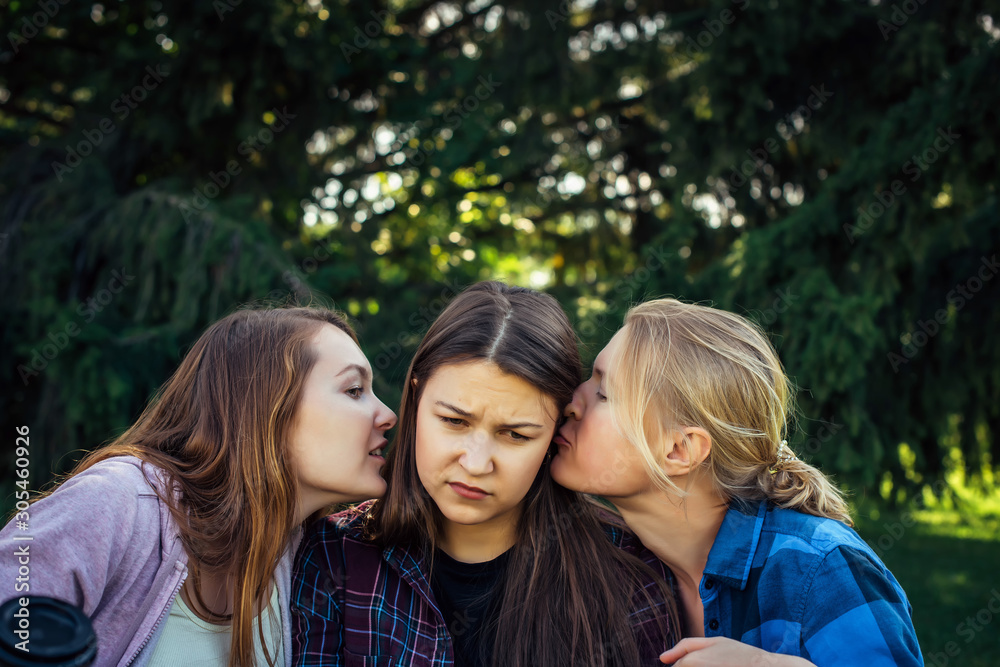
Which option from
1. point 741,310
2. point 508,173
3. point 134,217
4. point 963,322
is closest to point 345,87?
point 508,173

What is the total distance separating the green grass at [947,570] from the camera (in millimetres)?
5137

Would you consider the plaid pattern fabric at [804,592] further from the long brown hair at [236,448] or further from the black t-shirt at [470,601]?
the long brown hair at [236,448]

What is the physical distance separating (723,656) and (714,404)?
0.72 m

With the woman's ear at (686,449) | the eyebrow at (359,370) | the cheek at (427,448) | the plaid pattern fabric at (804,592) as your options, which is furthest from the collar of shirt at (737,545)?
the eyebrow at (359,370)

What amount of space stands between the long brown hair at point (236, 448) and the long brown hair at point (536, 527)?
361mm

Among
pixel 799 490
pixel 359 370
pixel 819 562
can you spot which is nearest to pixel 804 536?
pixel 819 562

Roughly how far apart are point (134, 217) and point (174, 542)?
3005mm

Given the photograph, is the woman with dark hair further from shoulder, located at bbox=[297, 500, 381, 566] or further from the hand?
the hand

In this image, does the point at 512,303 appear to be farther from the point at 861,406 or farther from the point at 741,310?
the point at 861,406

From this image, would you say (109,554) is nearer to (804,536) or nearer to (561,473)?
(561,473)

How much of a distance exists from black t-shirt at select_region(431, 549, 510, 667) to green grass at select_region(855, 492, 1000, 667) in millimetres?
2237

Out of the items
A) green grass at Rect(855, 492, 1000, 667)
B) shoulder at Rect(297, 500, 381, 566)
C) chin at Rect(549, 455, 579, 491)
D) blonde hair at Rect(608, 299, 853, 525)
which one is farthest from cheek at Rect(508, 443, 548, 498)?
green grass at Rect(855, 492, 1000, 667)

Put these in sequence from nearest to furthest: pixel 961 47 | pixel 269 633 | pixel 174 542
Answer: pixel 174 542
pixel 269 633
pixel 961 47

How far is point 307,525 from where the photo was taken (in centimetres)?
247
